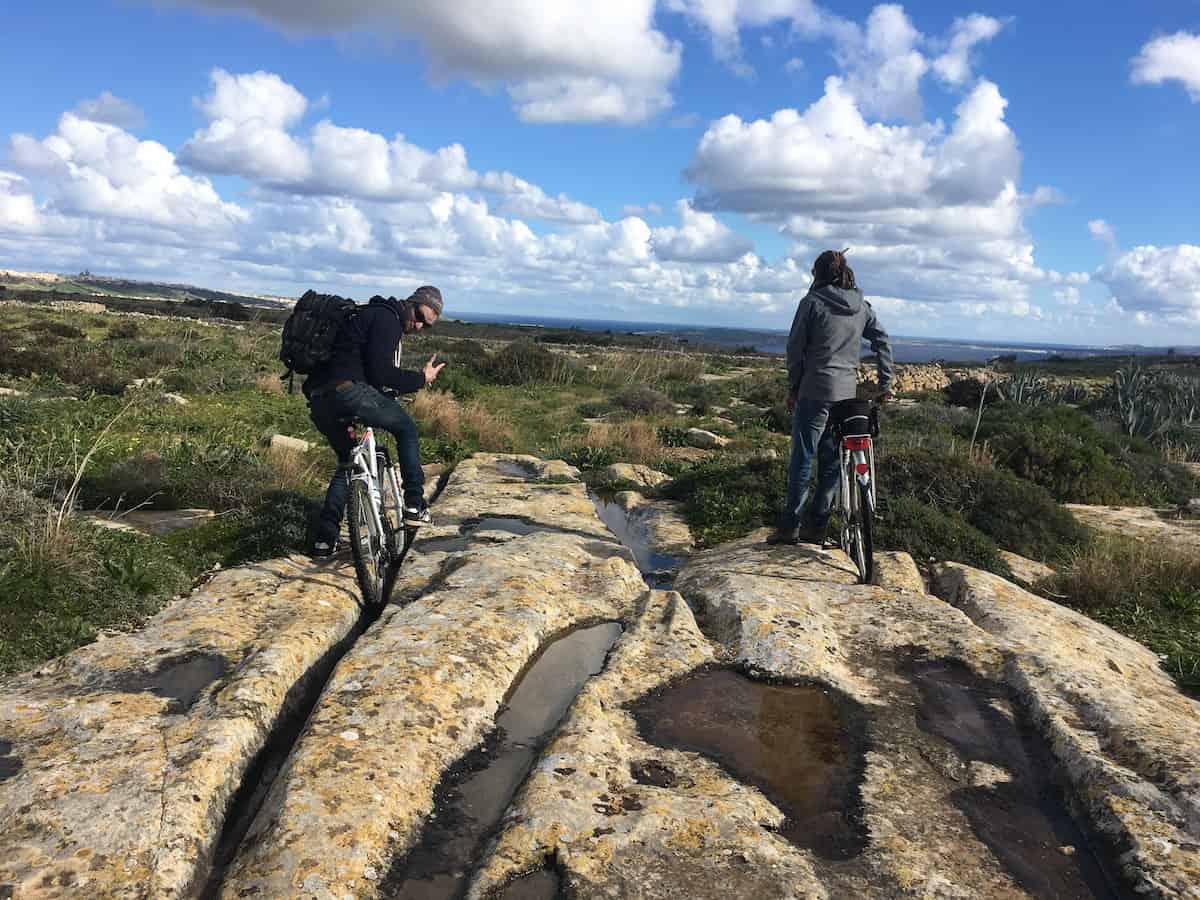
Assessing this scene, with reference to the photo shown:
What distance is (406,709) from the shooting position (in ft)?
12.6

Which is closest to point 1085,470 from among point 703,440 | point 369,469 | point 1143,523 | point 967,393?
point 1143,523

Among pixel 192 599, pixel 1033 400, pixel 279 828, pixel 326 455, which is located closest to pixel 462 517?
pixel 192 599

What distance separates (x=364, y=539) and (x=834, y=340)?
420 cm

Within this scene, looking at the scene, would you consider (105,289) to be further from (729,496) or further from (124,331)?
(729,496)

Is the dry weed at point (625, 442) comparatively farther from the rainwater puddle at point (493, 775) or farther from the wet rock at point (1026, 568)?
the rainwater puddle at point (493, 775)

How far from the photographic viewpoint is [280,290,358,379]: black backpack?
5.59 m

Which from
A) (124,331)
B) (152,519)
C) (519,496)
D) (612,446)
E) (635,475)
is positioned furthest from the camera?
(124,331)

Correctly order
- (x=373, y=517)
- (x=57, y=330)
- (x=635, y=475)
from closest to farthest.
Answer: (x=373, y=517), (x=635, y=475), (x=57, y=330)

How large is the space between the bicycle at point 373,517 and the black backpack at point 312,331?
0.56 m

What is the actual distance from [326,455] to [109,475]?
9.92 ft

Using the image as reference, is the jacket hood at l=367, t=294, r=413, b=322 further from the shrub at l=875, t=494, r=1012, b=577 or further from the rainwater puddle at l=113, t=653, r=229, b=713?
the shrub at l=875, t=494, r=1012, b=577

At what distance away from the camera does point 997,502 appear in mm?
8672

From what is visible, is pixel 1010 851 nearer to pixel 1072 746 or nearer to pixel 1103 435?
pixel 1072 746

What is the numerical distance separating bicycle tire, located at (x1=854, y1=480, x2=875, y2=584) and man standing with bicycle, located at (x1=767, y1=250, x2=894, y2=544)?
2.19 ft
